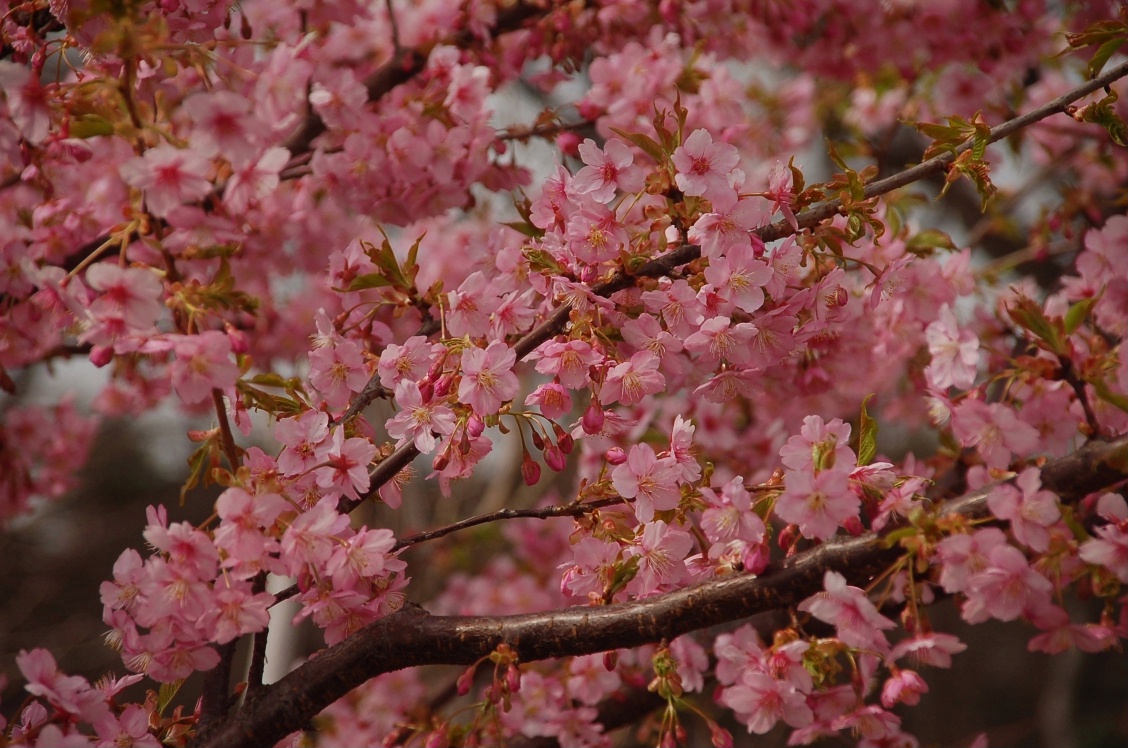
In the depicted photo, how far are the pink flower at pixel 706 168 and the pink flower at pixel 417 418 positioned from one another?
50cm

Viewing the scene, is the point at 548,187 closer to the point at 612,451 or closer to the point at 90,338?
the point at 612,451

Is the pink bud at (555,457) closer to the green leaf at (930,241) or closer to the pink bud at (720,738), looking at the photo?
the pink bud at (720,738)

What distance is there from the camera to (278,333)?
339cm

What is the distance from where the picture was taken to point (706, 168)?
130 cm

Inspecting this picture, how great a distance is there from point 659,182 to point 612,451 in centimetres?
44

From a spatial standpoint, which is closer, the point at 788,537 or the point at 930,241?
the point at 788,537

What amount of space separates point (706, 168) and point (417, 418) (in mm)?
583

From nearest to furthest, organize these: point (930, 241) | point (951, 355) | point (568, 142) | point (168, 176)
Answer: point (168, 176) → point (951, 355) → point (930, 241) → point (568, 142)

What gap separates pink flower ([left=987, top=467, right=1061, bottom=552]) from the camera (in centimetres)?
117

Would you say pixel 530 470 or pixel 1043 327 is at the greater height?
pixel 1043 327

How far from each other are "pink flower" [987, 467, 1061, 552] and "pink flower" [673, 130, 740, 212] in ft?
1.85

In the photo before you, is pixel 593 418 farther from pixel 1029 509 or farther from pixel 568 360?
pixel 1029 509

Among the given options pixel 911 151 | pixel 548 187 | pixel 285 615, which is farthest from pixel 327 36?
pixel 911 151

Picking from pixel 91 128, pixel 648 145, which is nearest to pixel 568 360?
pixel 648 145
